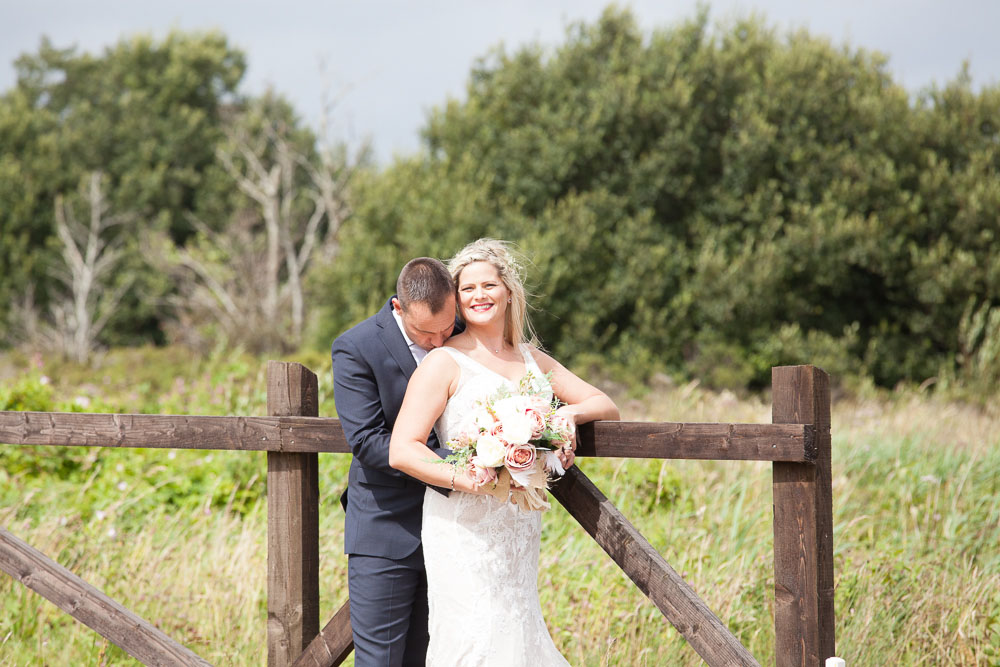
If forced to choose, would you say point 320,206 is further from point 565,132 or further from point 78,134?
point 565,132

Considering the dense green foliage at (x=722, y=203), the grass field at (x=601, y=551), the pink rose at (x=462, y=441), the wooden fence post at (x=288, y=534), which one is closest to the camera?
the pink rose at (x=462, y=441)

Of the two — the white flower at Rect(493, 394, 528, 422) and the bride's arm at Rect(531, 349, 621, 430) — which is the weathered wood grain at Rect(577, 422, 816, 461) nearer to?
the bride's arm at Rect(531, 349, 621, 430)

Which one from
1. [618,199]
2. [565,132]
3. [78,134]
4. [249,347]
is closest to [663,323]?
[618,199]

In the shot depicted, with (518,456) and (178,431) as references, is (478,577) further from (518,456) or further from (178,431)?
(178,431)

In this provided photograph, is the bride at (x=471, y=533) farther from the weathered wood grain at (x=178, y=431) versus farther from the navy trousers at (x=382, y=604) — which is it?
the weathered wood grain at (x=178, y=431)

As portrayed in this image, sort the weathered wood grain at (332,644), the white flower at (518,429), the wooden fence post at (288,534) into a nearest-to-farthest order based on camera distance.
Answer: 1. the white flower at (518,429)
2. the weathered wood grain at (332,644)
3. the wooden fence post at (288,534)

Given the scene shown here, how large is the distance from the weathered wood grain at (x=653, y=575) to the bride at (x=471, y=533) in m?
0.19

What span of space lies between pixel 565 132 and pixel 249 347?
10405 mm

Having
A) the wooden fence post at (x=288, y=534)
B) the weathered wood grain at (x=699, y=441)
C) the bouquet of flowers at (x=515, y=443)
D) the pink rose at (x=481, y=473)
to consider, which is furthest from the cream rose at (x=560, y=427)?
the wooden fence post at (x=288, y=534)

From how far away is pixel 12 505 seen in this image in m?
5.48

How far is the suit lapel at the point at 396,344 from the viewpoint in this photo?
2.82 m

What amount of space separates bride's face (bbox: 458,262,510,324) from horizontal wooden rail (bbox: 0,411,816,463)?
0.49 m

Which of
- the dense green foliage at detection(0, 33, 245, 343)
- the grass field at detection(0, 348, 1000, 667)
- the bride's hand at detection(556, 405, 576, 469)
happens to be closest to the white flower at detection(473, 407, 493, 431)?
the bride's hand at detection(556, 405, 576, 469)

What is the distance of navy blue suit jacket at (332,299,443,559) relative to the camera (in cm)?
278
